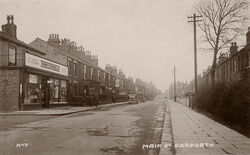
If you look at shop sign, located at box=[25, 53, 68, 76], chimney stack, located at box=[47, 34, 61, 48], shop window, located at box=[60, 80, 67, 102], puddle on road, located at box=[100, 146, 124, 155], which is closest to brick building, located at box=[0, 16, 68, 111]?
shop sign, located at box=[25, 53, 68, 76]

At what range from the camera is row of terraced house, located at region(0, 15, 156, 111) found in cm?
2434

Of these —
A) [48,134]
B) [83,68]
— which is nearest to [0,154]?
[48,134]

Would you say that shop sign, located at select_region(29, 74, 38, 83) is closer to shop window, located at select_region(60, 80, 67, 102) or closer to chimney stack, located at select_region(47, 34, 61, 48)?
shop window, located at select_region(60, 80, 67, 102)

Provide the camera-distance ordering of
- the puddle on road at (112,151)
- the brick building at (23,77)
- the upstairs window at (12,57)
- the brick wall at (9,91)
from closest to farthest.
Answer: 1. the puddle on road at (112,151)
2. the brick wall at (9,91)
3. the brick building at (23,77)
4. the upstairs window at (12,57)

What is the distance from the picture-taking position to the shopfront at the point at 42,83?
2548 centimetres

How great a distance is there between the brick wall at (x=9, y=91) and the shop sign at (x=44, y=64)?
1517 mm

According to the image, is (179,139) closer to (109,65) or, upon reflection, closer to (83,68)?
(83,68)

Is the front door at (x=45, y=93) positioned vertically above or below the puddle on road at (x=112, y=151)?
above

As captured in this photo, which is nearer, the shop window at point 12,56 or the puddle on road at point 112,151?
the puddle on road at point 112,151

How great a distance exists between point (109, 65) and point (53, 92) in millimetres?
47048

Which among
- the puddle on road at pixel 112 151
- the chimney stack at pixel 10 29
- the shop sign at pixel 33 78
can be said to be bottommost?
the puddle on road at pixel 112 151

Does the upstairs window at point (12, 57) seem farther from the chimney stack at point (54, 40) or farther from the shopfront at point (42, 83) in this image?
the chimney stack at point (54, 40)

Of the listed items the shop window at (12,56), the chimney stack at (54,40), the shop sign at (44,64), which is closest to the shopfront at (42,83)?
the shop sign at (44,64)

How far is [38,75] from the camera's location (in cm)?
2769
